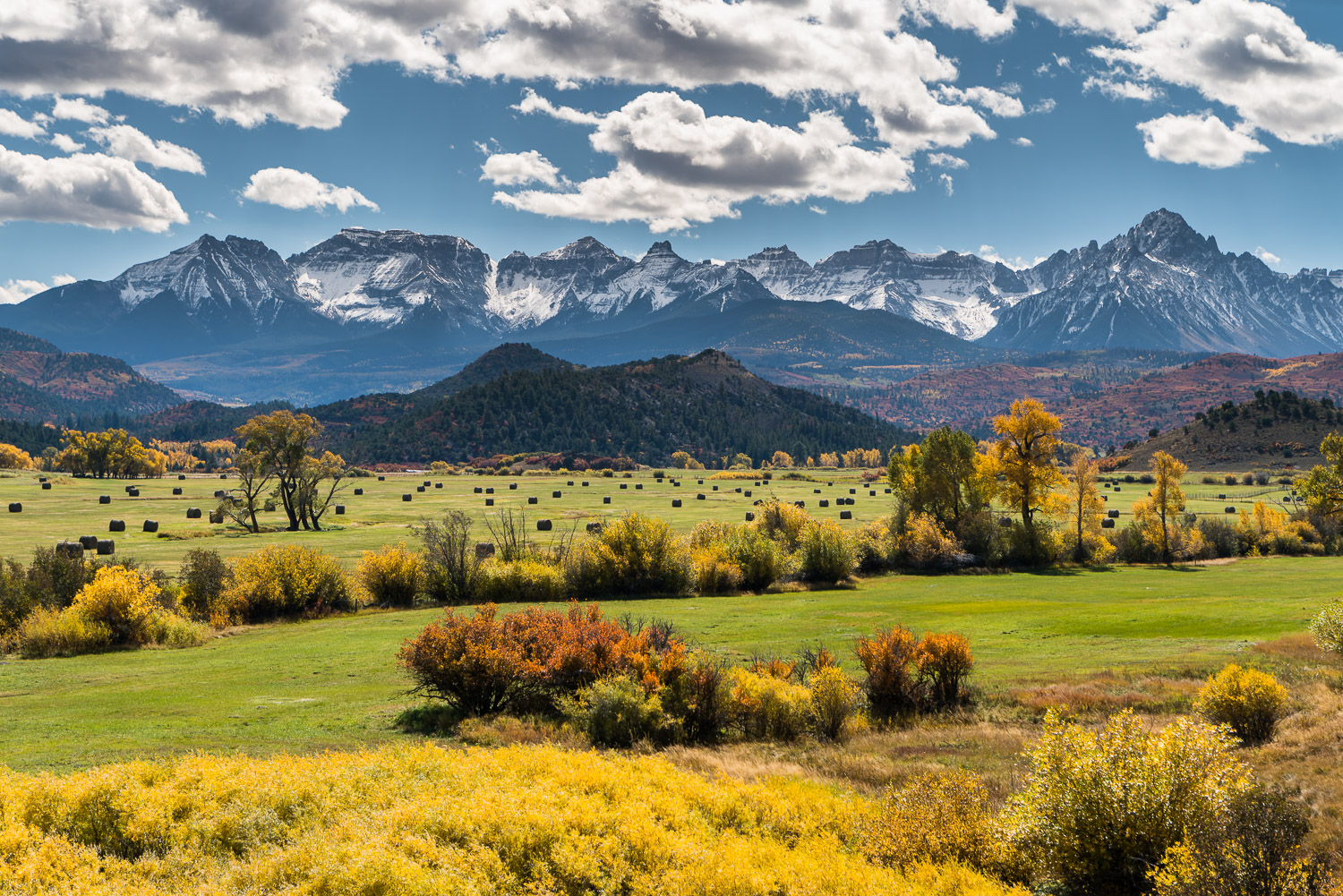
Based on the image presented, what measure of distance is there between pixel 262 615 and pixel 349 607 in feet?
11.8

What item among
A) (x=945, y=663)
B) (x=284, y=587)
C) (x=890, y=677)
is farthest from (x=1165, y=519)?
(x=284, y=587)

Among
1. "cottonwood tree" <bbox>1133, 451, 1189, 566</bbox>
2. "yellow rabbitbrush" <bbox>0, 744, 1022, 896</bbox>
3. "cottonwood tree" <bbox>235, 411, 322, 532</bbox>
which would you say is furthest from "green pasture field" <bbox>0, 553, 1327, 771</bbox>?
"cottonwood tree" <bbox>235, 411, 322, 532</bbox>

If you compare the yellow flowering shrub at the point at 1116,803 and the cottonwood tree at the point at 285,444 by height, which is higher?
the cottonwood tree at the point at 285,444

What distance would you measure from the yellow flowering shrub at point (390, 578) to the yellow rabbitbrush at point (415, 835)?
26.4 meters

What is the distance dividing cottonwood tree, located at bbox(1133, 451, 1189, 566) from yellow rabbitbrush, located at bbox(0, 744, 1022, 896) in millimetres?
54375

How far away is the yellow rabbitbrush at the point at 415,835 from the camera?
818 centimetres

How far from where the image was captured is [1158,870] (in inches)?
352

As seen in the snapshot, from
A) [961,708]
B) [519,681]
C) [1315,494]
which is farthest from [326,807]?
[1315,494]

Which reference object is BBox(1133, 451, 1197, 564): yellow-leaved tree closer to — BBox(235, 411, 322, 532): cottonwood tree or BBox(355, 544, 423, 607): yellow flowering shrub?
BBox(355, 544, 423, 607): yellow flowering shrub

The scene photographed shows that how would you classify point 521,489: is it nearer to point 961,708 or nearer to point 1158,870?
point 961,708

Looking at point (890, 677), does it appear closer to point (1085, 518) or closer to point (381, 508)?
point (1085, 518)

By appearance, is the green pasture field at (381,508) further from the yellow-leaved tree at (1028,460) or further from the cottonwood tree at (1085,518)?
the yellow-leaved tree at (1028,460)

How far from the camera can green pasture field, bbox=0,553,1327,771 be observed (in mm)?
15719

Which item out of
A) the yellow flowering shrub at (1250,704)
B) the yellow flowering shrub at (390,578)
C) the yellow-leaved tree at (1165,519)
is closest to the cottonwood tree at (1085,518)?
the yellow-leaved tree at (1165,519)
